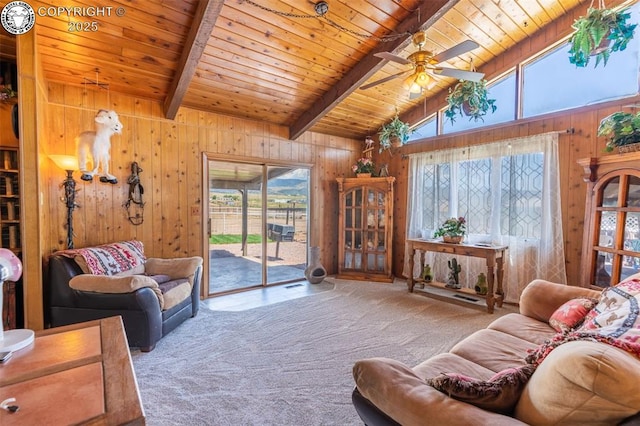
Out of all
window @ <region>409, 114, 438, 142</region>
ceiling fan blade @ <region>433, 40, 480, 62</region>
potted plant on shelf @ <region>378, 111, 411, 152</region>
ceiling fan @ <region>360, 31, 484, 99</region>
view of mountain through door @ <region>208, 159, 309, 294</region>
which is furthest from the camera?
window @ <region>409, 114, 438, 142</region>

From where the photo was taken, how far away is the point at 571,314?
1941mm

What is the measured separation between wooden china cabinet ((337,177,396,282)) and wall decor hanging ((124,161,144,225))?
118 inches

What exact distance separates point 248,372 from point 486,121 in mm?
4326

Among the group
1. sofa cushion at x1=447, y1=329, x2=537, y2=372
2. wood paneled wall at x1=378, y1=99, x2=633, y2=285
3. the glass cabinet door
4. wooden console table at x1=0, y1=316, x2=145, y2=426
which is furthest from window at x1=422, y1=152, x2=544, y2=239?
wooden console table at x1=0, y1=316, x2=145, y2=426

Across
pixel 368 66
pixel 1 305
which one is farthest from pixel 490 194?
pixel 1 305

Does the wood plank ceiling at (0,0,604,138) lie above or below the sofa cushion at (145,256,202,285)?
above

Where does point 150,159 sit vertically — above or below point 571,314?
above

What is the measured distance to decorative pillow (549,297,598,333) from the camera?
→ 1.89 metres

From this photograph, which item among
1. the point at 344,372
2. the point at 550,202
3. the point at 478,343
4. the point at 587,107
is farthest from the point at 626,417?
the point at 587,107

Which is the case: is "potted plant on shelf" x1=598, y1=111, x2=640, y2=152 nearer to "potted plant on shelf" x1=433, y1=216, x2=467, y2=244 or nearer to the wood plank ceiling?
the wood plank ceiling

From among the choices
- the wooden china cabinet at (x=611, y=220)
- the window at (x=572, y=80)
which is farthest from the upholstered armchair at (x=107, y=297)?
the window at (x=572, y=80)

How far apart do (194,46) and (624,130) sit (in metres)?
3.89

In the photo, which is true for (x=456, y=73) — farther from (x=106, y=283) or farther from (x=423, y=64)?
(x=106, y=283)

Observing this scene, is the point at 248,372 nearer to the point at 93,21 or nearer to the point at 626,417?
the point at 626,417
